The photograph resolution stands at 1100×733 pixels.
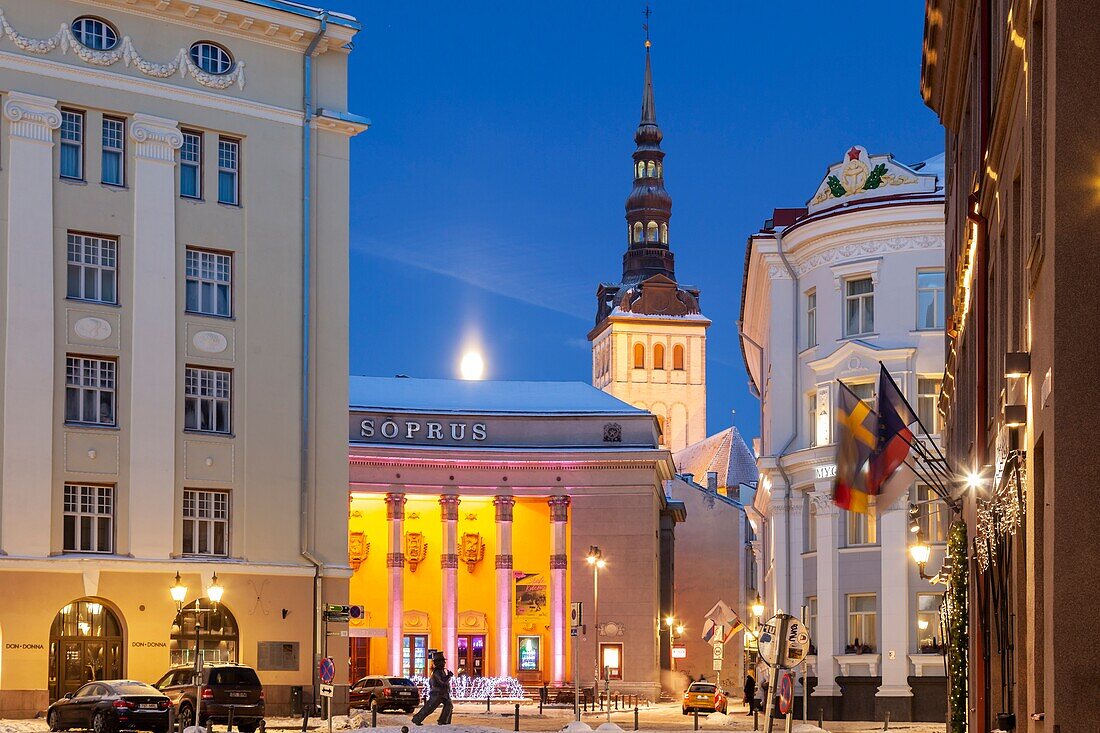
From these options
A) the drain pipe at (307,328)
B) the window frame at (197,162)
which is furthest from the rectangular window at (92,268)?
the drain pipe at (307,328)

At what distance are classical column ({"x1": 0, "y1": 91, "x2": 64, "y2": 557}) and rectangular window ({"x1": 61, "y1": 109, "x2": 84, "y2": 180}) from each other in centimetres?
62

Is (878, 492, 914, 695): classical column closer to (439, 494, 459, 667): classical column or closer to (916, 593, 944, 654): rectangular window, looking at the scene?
(916, 593, 944, 654): rectangular window

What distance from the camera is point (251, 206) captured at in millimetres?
53344

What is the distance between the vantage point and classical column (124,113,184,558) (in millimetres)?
50188

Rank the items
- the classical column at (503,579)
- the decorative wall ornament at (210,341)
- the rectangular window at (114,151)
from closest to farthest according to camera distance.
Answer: the rectangular window at (114,151)
the decorative wall ornament at (210,341)
the classical column at (503,579)

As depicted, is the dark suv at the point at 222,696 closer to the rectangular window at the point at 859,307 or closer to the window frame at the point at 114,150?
the window frame at the point at 114,150

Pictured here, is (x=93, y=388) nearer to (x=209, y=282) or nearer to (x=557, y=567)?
(x=209, y=282)

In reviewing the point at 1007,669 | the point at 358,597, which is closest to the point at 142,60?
the point at 1007,669

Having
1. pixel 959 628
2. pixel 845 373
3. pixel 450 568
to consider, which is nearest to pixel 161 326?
pixel 845 373

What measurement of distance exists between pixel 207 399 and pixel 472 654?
4295 centimetres

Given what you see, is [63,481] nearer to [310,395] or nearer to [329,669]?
[310,395]

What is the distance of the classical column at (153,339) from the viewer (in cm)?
5019

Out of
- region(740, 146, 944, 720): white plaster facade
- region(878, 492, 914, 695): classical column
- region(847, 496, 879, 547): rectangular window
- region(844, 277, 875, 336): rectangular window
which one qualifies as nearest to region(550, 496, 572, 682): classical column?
region(740, 146, 944, 720): white plaster facade

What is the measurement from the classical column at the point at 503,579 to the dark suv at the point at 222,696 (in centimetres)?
4536
